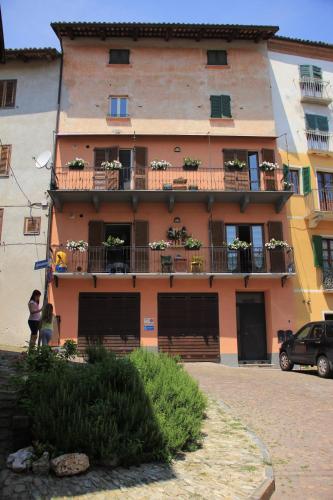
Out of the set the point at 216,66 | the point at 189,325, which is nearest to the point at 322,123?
the point at 216,66

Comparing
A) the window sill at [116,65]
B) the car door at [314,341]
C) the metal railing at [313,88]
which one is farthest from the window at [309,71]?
the car door at [314,341]

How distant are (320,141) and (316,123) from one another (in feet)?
3.09

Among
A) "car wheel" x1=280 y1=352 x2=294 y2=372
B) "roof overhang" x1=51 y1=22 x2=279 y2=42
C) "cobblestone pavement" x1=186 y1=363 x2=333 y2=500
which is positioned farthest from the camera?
"roof overhang" x1=51 y1=22 x2=279 y2=42

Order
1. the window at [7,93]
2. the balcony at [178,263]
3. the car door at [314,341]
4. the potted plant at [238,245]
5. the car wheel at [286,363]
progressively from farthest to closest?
the window at [7,93] < the potted plant at [238,245] < the balcony at [178,263] < the car wheel at [286,363] < the car door at [314,341]

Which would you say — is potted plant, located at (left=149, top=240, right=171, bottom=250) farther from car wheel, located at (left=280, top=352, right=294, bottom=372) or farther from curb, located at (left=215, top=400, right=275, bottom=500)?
curb, located at (left=215, top=400, right=275, bottom=500)

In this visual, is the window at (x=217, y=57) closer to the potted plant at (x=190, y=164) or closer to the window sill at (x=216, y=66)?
the window sill at (x=216, y=66)

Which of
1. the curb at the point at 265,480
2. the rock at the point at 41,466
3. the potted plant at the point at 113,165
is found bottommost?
the curb at the point at 265,480

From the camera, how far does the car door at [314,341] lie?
45.5ft

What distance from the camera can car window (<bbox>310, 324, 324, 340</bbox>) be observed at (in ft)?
45.8

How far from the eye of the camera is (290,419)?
8.16m

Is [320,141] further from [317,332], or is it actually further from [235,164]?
[317,332]

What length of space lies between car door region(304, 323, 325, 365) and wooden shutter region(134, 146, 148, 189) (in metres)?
10.4

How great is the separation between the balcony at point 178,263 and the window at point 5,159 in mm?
4447

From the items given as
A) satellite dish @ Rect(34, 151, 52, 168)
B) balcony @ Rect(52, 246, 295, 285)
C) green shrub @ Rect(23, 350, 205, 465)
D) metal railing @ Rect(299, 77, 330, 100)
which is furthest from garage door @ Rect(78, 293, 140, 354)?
metal railing @ Rect(299, 77, 330, 100)
